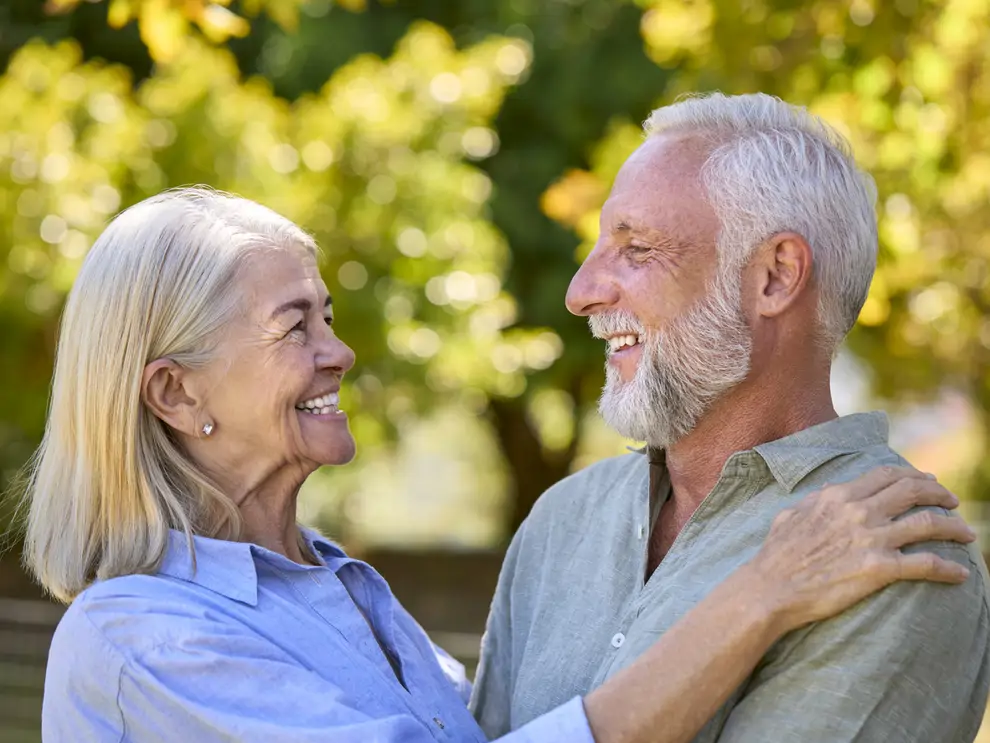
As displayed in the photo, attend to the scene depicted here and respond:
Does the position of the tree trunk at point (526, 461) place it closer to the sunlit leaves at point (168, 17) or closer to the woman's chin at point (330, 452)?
the sunlit leaves at point (168, 17)

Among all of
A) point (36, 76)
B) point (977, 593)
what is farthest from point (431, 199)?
point (977, 593)

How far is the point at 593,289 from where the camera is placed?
9.00ft

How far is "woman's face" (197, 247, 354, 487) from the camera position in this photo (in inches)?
104

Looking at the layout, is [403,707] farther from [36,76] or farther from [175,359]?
[36,76]

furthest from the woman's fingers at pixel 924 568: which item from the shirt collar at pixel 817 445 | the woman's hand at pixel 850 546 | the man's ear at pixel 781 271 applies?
the man's ear at pixel 781 271

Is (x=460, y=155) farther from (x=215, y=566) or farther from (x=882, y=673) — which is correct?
(x=882, y=673)

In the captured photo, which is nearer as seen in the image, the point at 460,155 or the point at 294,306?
the point at 294,306

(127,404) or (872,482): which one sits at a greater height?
(872,482)

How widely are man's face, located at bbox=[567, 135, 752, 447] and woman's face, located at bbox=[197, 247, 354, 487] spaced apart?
566 mm

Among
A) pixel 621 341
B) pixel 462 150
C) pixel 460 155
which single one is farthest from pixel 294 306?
pixel 460 155

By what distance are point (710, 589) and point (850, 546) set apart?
13.2 inches

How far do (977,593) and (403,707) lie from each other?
1079 mm

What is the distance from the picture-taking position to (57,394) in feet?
8.67

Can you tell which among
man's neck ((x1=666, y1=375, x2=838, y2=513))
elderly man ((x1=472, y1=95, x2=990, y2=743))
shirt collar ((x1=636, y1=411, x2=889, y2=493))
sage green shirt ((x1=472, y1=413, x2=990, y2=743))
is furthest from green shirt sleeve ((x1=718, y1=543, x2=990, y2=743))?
man's neck ((x1=666, y1=375, x2=838, y2=513))
